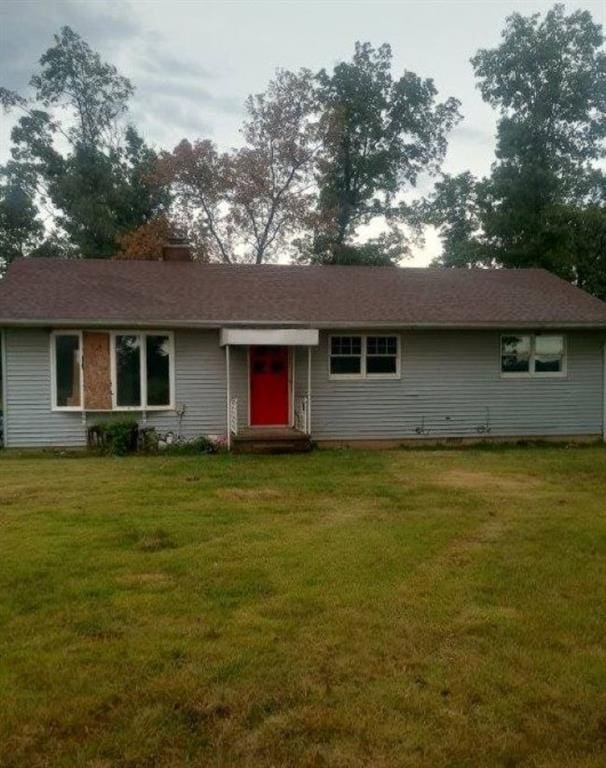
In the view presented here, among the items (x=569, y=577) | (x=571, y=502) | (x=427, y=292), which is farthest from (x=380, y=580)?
(x=427, y=292)

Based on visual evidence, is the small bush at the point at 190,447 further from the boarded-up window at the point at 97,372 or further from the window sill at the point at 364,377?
the window sill at the point at 364,377

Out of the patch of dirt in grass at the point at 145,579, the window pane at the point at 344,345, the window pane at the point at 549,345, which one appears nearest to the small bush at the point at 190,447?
the window pane at the point at 344,345

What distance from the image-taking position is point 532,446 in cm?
1398

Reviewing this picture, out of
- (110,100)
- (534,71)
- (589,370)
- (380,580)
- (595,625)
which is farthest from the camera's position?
(110,100)

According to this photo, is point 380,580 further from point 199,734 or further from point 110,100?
point 110,100

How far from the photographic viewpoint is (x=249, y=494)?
341 inches

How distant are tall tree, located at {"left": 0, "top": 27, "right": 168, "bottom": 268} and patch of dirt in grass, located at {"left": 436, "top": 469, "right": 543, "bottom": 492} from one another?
22616 mm

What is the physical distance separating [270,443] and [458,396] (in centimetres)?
443

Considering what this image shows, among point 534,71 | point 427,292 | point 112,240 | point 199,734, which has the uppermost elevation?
point 534,71

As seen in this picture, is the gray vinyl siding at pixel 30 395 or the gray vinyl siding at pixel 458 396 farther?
the gray vinyl siding at pixel 458 396

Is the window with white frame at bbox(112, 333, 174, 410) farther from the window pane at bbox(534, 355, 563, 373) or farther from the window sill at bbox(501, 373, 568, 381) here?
the window pane at bbox(534, 355, 563, 373)

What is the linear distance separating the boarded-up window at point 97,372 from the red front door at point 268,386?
2.87 metres

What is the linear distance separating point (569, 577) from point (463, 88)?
28.9m

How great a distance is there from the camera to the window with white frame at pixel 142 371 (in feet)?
42.8
